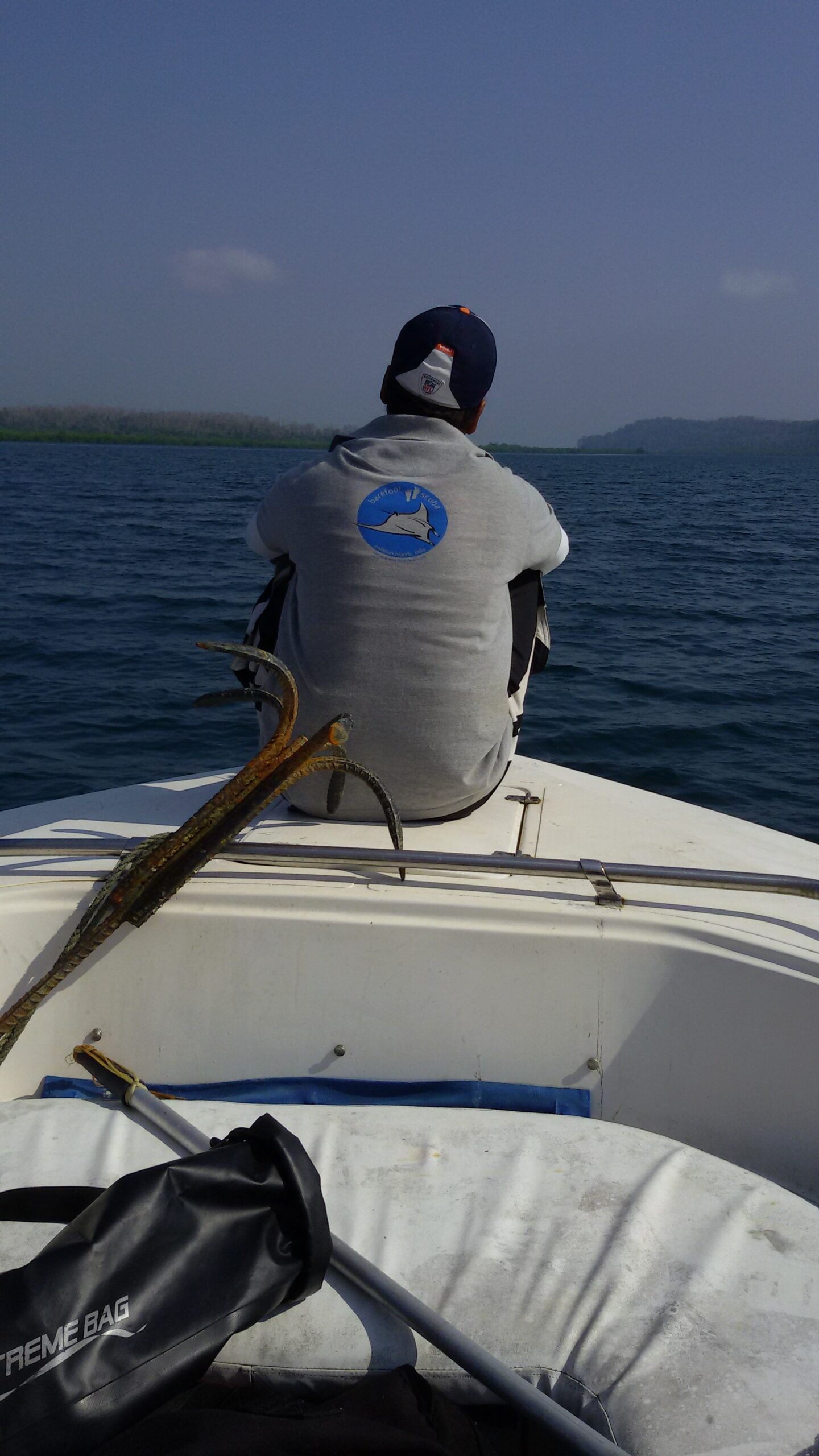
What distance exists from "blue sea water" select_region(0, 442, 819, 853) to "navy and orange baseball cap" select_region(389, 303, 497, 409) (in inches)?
157

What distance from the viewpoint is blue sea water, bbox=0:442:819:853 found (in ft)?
21.6

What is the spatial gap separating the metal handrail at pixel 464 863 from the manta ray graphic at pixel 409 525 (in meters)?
0.66

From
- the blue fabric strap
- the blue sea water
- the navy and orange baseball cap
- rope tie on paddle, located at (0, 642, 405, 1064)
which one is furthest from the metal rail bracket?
the blue sea water

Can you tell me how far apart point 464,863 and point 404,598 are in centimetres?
57

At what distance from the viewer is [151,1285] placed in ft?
3.75

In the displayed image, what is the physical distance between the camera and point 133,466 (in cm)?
5034

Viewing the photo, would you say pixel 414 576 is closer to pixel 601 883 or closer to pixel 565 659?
pixel 601 883

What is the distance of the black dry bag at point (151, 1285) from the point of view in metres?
1.05

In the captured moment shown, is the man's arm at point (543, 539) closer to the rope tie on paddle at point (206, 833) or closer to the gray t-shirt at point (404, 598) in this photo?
the gray t-shirt at point (404, 598)

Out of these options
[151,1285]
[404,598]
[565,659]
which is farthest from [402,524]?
[565,659]

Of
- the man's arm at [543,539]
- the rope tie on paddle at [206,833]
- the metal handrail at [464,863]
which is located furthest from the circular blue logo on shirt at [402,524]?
the metal handrail at [464,863]

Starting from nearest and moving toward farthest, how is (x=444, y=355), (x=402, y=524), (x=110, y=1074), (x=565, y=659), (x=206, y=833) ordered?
1. (x=110, y=1074)
2. (x=206, y=833)
3. (x=402, y=524)
4. (x=444, y=355)
5. (x=565, y=659)

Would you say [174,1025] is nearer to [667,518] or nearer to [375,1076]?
[375,1076]

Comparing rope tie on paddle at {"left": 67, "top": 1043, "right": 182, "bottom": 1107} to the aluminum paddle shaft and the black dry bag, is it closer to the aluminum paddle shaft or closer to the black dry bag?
the aluminum paddle shaft
